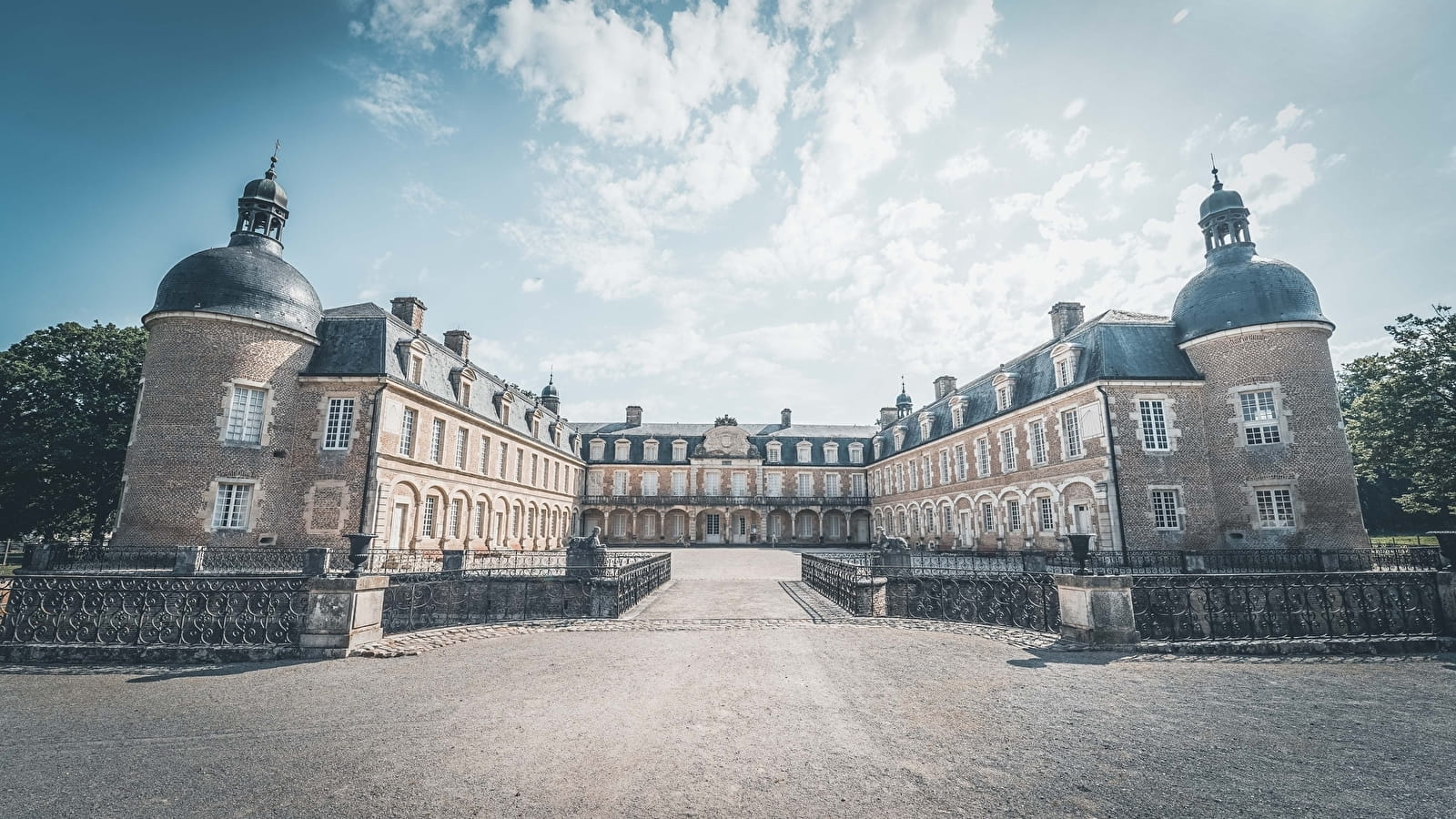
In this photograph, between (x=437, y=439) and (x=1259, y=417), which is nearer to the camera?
(x=1259, y=417)

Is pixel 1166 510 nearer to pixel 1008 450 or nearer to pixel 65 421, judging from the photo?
pixel 1008 450

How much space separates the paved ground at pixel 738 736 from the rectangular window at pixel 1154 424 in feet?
48.9

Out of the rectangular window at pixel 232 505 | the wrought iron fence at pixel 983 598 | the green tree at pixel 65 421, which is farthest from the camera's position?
the green tree at pixel 65 421

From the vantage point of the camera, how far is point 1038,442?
25562mm

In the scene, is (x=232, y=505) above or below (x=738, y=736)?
above

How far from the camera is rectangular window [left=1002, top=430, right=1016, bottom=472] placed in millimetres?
27188

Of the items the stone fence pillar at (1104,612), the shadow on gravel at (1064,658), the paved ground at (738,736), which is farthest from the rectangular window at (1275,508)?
the shadow on gravel at (1064,658)

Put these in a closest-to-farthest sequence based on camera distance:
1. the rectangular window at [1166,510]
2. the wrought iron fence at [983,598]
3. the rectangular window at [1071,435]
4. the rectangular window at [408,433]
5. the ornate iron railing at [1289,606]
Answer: the ornate iron railing at [1289,606], the wrought iron fence at [983,598], the rectangular window at [1166,510], the rectangular window at [408,433], the rectangular window at [1071,435]

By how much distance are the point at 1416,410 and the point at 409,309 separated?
42.5 metres

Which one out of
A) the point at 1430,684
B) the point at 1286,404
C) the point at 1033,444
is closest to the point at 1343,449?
the point at 1286,404

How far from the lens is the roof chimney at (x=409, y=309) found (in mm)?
26547

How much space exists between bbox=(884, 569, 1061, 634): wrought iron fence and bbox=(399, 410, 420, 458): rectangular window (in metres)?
18.6

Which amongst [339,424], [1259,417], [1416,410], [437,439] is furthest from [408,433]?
[1416,410]

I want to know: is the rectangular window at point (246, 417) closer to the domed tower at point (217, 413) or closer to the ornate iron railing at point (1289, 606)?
→ the domed tower at point (217, 413)
